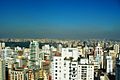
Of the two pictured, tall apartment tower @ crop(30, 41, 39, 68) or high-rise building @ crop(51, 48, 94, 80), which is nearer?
high-rise building @ crop(51, 48, 94, 80)

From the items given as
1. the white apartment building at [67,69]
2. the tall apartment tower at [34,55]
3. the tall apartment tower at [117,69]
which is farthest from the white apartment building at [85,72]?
the tall apartment tower at [34,55]

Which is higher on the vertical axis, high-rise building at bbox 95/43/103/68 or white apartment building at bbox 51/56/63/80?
high-rise building at bbox 95/43/103/68

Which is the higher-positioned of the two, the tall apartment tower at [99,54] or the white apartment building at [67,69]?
the tall apartment tower at [99,54]

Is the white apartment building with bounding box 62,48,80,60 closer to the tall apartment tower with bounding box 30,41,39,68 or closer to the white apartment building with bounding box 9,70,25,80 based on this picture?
the tall apartment tower with bounding box 30,41,39,68

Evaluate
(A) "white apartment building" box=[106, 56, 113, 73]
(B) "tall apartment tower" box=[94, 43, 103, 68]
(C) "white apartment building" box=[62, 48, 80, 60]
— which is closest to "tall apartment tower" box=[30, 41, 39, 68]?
(C) "white apartment building" box=[62, 48, 80, 60]

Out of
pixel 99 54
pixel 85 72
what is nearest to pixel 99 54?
pixel 99 54

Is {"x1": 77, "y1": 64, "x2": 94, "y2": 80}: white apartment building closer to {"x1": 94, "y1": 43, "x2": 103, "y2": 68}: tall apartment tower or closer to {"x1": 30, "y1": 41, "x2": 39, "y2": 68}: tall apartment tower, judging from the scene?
{"x1": 94, "y1": 43, "x2": 103, "y2": 68}: tall apartment tower

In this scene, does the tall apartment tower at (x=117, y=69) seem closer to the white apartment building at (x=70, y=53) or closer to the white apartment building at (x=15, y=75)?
the white apartment building at (x=70, y=53)

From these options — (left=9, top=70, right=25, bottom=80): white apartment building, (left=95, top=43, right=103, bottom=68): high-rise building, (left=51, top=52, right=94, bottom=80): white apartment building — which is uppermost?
(left=95, top=43, right=103, bottom=68): high-rise building

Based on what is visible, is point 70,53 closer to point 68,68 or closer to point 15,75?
point 68,68

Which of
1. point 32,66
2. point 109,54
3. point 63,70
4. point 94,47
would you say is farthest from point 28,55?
point 109,54

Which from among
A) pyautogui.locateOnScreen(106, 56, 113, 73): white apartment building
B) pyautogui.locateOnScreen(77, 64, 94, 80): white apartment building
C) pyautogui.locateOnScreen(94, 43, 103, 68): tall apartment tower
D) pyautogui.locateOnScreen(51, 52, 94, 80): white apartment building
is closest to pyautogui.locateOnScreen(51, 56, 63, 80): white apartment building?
pyautogui.locateOnScreen(51, 52, 94, 80): white apartment building

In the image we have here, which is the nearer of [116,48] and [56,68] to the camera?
[56,68]
